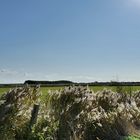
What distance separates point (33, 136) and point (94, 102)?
3280mm

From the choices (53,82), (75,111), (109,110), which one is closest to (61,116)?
(75,111)

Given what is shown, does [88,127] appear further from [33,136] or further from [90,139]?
[33,136]

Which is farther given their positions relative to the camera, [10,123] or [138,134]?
[138,134]

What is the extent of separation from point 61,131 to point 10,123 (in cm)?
160

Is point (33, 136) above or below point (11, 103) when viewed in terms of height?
below

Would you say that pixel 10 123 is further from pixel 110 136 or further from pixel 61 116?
pixel 110 136

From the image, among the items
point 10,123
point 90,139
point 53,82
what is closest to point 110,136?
point 90,139

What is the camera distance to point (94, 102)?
1608 cm

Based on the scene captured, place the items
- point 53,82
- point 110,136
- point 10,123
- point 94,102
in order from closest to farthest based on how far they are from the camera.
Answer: point 10,123 → point 110,136 → point 94,102 → point 53,82

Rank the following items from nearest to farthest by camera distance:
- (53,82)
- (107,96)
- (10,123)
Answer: (10,123) → (107,96) → (53,82)

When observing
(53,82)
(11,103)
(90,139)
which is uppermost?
(53,82)

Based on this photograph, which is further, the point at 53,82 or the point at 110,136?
the point at 53,82

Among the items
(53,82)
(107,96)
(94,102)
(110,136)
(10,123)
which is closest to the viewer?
(10,123)

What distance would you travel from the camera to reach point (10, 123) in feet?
43.0
